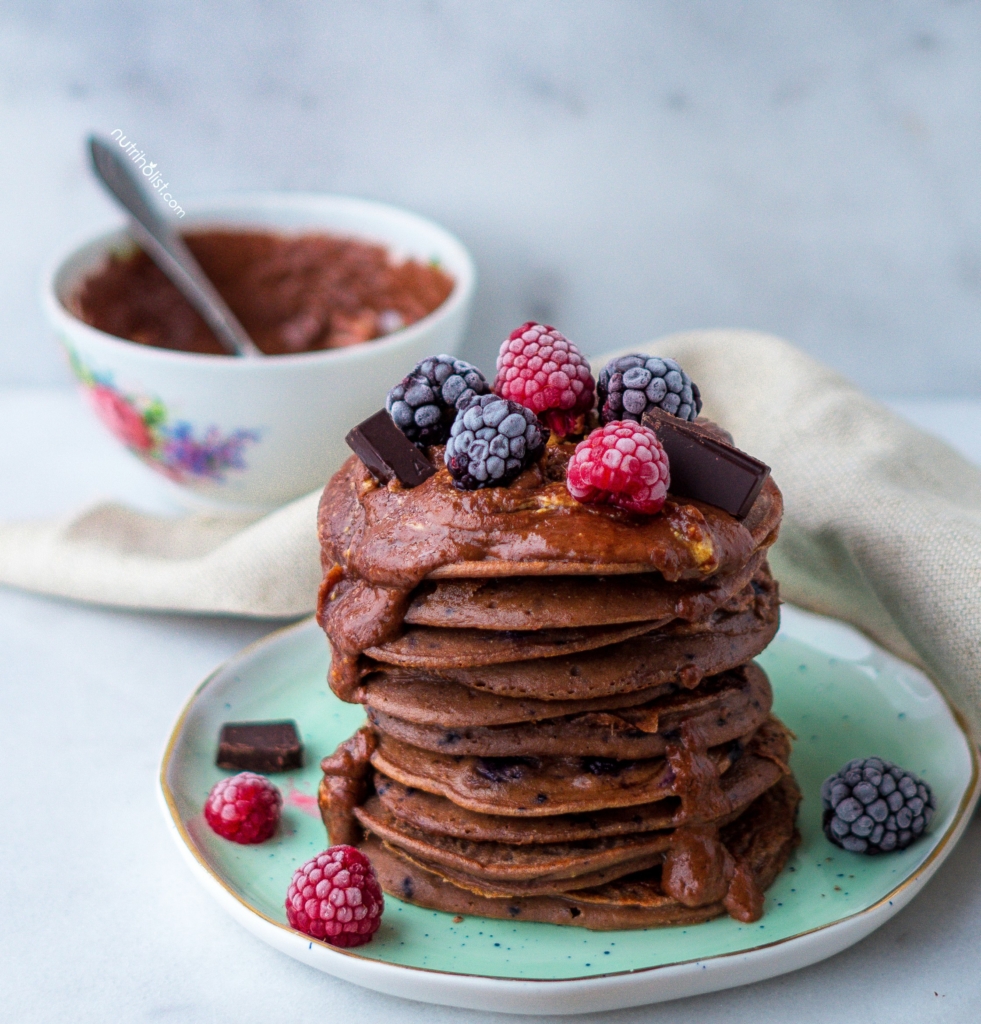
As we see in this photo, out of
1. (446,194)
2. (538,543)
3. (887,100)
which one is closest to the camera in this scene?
(538,543)

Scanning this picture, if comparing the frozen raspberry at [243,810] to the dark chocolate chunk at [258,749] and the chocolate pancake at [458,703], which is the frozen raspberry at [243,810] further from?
the chocolate pancake at [458,703]

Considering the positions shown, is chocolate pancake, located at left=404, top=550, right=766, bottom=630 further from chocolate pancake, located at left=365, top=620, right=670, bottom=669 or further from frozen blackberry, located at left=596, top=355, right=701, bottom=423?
frozen blackberry, located at left=596, top=355, right=701, bottom=423

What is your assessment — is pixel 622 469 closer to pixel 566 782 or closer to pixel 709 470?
pixel 709 470

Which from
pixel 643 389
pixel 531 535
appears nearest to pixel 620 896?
pixel 531 535

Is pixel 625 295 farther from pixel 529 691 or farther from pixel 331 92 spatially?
pixel 529 691

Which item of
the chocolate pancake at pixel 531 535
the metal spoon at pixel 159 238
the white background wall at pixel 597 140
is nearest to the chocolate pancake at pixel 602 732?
the chocolate pancake at pixel 531 535

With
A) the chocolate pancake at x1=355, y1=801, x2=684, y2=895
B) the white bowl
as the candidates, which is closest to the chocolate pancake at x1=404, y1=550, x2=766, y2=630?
the chocolate pancake at x1=355, y1=801, x2=684, y2=895

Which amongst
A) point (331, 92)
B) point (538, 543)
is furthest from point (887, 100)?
point (538, 543)
